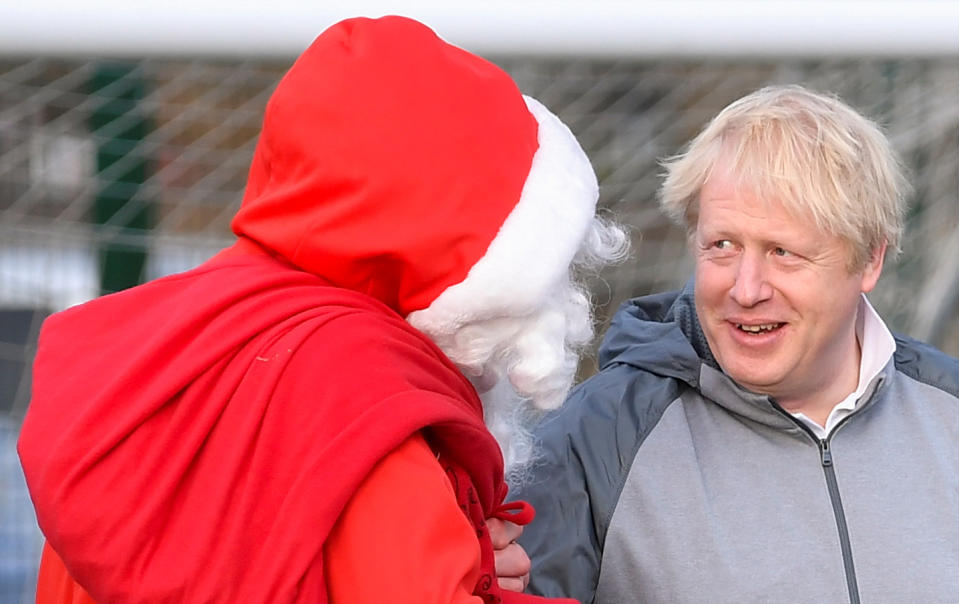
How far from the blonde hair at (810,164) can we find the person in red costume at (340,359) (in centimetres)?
43

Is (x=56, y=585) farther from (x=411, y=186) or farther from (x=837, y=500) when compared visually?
(x=837, y=500)

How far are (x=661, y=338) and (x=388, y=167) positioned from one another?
0.80 meters

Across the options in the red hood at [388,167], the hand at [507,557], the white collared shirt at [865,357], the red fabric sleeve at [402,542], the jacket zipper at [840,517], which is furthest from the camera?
the white collared shirt at [865,357]

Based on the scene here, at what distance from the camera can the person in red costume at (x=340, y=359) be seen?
3.47 ft

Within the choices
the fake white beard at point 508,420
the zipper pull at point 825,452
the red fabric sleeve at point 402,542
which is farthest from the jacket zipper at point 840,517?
the red fabric sleeve at point 402,542

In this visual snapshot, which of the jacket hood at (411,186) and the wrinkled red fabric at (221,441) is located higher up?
the jacket hood at (411,186)

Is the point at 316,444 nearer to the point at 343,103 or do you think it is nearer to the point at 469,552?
the point at 469,552

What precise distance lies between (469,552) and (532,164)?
0.41m

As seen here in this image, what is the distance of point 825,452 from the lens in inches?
68.4

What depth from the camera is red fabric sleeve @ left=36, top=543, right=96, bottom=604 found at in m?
1.19

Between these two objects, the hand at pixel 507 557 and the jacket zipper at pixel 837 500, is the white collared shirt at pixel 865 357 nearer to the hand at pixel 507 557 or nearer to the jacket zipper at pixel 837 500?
the jacket zipper at pixel 837 500

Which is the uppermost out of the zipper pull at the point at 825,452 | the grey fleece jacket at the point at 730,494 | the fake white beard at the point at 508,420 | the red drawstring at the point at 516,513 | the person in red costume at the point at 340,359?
the person in red costume at the point at 340,359

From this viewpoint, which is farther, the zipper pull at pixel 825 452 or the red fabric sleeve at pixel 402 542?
the zipper pull at pixel 825 452

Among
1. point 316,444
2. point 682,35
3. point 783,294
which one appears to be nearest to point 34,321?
point 682,35
